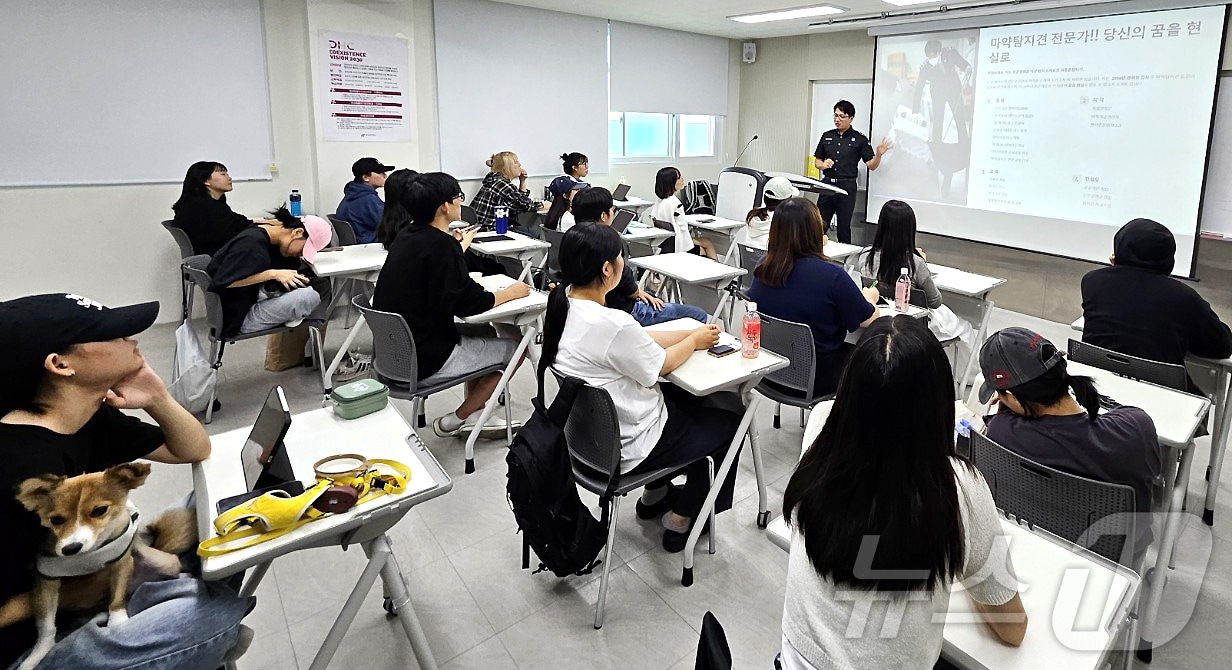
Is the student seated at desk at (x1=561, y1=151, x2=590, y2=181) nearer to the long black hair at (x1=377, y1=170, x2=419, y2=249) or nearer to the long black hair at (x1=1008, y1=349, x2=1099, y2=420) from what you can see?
the long black hair at (x1=377, y1=170, x2=419, y2=249)

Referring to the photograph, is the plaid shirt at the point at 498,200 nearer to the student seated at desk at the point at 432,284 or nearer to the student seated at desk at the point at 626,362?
the student seated at desk at the point at 432,284

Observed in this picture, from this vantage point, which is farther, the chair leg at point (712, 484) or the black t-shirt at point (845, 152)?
the black t-shirt at point (845, 152)

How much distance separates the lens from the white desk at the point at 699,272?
12.9ft

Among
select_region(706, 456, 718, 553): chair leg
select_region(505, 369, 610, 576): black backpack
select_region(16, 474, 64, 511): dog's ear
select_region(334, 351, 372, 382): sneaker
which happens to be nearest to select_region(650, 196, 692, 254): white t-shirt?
select_region(334, 351, 372, 382): sneaker

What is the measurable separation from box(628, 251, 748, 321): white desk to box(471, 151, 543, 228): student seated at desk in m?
→ 1.98

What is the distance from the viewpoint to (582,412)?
6.99ft

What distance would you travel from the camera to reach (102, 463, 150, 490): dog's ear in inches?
49.5

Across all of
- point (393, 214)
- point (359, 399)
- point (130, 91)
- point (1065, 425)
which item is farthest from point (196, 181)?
point (1065, 425)

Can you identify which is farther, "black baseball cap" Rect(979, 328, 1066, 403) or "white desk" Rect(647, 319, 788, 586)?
"white desk" Rect(647, 319, 788, 586)

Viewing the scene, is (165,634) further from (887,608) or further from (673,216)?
(673,216)

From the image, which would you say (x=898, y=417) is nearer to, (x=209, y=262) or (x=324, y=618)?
(x=324, y=618)

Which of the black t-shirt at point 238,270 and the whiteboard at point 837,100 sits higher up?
the whiteboard at point 837,100

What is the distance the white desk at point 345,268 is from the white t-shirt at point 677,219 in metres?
2.16

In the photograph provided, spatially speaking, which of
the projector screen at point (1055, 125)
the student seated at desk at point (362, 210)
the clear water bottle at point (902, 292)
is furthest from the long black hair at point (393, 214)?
the projector screen at point (1055, 125)
